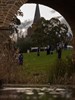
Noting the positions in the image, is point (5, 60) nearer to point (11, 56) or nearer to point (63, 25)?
point (11, 56)

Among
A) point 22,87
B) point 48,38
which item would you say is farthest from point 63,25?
point 22,87

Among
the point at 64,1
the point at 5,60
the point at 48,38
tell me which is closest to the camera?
the point at 5,60

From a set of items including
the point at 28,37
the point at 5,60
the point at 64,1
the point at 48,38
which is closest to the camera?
the point at 5,60

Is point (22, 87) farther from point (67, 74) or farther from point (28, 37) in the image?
point (28, 37)

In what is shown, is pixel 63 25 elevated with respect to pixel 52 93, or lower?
elevated

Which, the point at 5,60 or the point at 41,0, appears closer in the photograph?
the point at 5,60

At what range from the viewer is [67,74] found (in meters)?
13.4

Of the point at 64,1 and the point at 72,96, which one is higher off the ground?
the point at 64,1

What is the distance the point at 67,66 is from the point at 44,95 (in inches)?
148

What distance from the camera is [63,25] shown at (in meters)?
50.3

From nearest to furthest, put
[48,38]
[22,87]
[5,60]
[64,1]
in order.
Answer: [22,87]
[5,60]
[64,1]
[48,38]

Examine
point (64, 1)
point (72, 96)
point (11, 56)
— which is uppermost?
point (64, 1)

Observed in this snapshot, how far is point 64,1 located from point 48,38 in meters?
33.3

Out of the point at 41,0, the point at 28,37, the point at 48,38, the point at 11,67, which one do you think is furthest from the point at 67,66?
the point at 28,37
